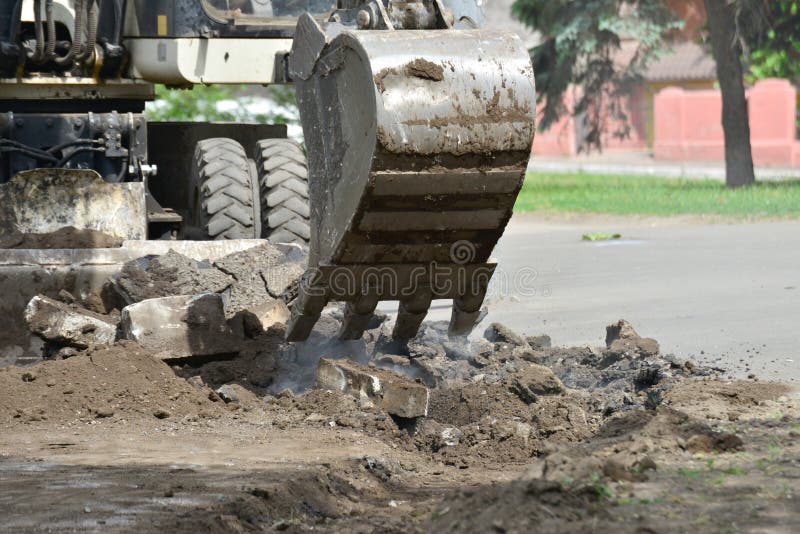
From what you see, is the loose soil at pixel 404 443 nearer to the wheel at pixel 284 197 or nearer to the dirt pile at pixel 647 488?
the dirt pile at pixel 647 488

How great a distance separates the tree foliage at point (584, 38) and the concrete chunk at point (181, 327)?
67.7 ft

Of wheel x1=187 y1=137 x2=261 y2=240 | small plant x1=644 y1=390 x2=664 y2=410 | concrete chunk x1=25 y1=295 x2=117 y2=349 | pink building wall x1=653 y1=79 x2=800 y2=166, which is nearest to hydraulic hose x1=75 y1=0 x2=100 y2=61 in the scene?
wheel x1=187 y1=137 x2=261 y2=240

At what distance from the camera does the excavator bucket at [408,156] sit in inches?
247

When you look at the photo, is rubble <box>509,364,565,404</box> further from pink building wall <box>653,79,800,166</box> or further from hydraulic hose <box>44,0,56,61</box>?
pink building wall <box>653,79,800,166</box>

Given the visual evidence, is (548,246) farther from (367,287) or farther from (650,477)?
(650,477)

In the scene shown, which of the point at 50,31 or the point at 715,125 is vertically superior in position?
the point at 50,31

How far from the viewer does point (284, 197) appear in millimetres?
9414

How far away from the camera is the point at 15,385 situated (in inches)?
296

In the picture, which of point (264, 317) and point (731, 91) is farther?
point (731, 91)

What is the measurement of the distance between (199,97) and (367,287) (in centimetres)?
1632

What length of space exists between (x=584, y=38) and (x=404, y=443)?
21927 millimetres

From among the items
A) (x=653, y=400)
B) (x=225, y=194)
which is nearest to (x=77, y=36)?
(x=225, y=194)

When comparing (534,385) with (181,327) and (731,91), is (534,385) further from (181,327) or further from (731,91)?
(731,91)

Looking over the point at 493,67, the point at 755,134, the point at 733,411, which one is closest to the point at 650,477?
the point at 733,411
